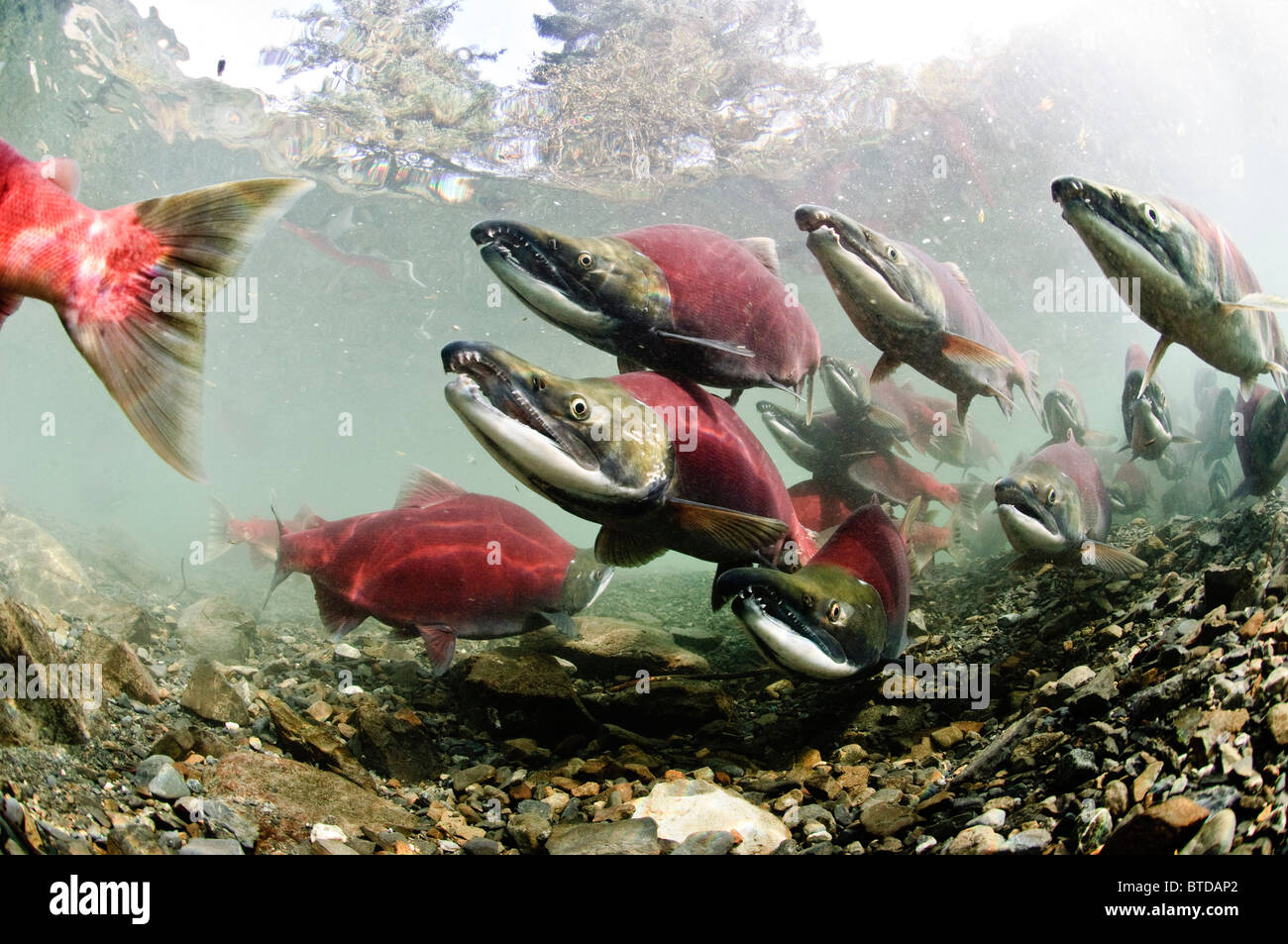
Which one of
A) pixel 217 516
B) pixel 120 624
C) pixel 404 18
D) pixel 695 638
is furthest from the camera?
pixel 404 18

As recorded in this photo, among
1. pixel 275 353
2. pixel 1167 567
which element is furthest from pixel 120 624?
pixel 275 353

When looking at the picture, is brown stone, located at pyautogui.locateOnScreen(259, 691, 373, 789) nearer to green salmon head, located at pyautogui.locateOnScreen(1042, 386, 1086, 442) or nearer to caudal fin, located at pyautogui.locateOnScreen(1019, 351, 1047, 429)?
caudal fin, located at pyautogui.locateOnScreen(1019, 351, 1047, 429)

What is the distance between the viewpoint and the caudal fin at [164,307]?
1594 mm

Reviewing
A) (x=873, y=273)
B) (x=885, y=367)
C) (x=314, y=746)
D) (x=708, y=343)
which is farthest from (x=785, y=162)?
(x=314, y=746)

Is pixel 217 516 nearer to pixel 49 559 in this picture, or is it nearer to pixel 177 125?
pixel 49 559

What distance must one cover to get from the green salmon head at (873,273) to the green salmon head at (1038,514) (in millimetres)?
1150

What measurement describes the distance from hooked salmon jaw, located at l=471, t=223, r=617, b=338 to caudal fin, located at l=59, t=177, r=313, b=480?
932 millimetres

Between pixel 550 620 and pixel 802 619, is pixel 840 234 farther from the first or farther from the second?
pixel 550 620

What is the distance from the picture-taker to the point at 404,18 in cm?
1151

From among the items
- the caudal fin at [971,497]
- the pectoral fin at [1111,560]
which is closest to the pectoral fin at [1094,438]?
the caudal fin at [971,497]

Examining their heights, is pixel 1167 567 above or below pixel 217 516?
below

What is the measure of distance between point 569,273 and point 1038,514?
9.65 ft
